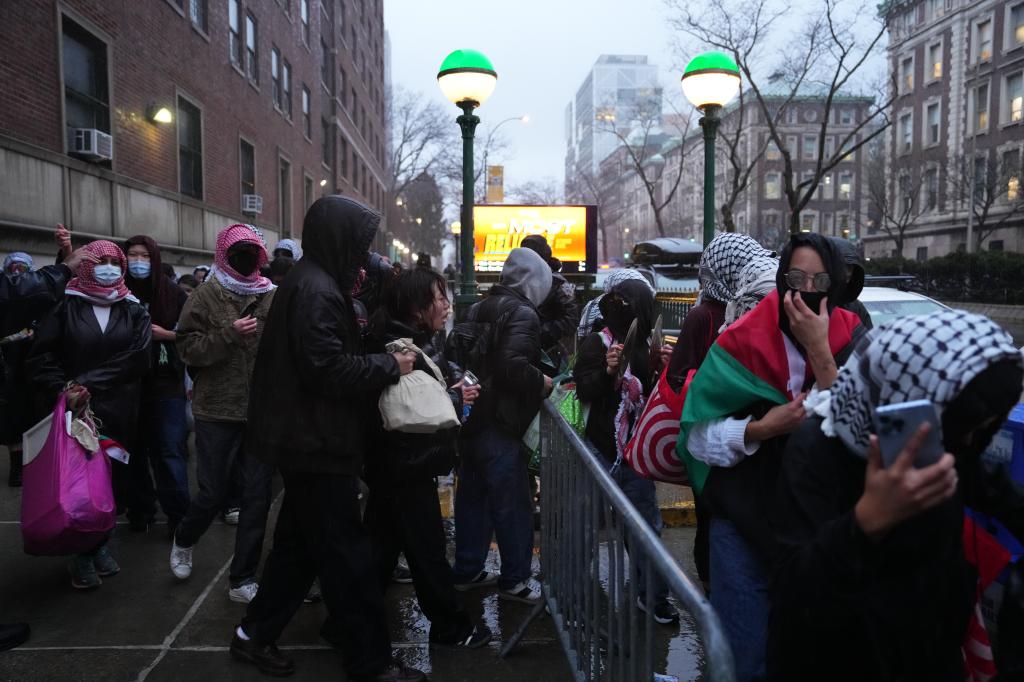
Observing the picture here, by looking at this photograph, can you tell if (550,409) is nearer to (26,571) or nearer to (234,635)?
(234,635)

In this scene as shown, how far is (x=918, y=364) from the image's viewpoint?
1550 millimetres

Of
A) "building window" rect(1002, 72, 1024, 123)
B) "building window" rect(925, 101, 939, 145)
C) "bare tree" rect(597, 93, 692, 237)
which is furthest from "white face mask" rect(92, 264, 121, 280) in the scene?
"building window" rect(925, 101, 939, 145)

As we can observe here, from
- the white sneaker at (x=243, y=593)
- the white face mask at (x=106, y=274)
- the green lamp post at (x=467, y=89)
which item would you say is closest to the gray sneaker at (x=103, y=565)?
the white sneaker at (x=243, y=593)

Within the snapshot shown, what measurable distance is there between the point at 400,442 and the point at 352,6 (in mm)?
38878

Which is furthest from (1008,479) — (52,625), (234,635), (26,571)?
(26,571)

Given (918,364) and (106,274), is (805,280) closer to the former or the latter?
(918,364)

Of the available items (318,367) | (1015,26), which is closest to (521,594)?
(318,367)

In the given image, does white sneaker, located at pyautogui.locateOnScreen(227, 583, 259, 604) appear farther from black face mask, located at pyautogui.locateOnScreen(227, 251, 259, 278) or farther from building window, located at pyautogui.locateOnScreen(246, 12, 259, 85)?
building window, located at pyautogui.locateOnScreen(246, 12, 259, 85)

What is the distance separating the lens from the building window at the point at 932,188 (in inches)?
1725

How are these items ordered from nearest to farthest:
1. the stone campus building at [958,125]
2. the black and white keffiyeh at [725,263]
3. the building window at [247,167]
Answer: the black and white keffiyeh at [725,263]
the building window at [247,167]
the stone campus building at [958,125]

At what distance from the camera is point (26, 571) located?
4602 millimetres

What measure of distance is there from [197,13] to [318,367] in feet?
54.1

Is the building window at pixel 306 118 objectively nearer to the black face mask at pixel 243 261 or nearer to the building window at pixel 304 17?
the building window at pixel 304 17

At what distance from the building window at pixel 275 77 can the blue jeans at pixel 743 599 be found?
23.0 meters
